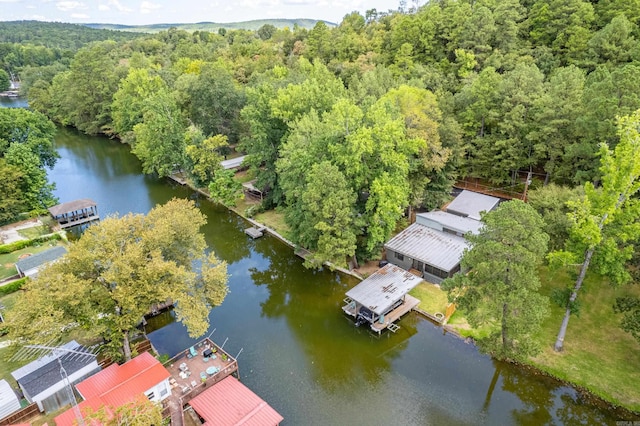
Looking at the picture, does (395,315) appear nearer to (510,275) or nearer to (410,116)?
(510,275)

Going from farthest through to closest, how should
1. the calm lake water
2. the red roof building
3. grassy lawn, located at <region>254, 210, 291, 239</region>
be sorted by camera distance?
1. grassy lawn, located at <region>254, 210, 291, 239</region>
2. the calm lake water
3. the red roof building

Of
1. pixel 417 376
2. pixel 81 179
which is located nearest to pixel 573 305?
pixel 417 376

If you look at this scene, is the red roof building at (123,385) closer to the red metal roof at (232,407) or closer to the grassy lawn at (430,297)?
the red metal roof at (232,407)

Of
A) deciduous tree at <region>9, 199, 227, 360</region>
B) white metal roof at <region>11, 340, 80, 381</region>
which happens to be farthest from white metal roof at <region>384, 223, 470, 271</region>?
white metal roof at <region>11, 340, 80, 381</region>

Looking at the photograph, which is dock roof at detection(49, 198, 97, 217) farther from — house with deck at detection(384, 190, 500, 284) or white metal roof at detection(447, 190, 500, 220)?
white metal roof at detection(447, 190, 500, 220)

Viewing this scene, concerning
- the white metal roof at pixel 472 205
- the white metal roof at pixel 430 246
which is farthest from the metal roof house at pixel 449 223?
the white metal roof at pixel 472 205
